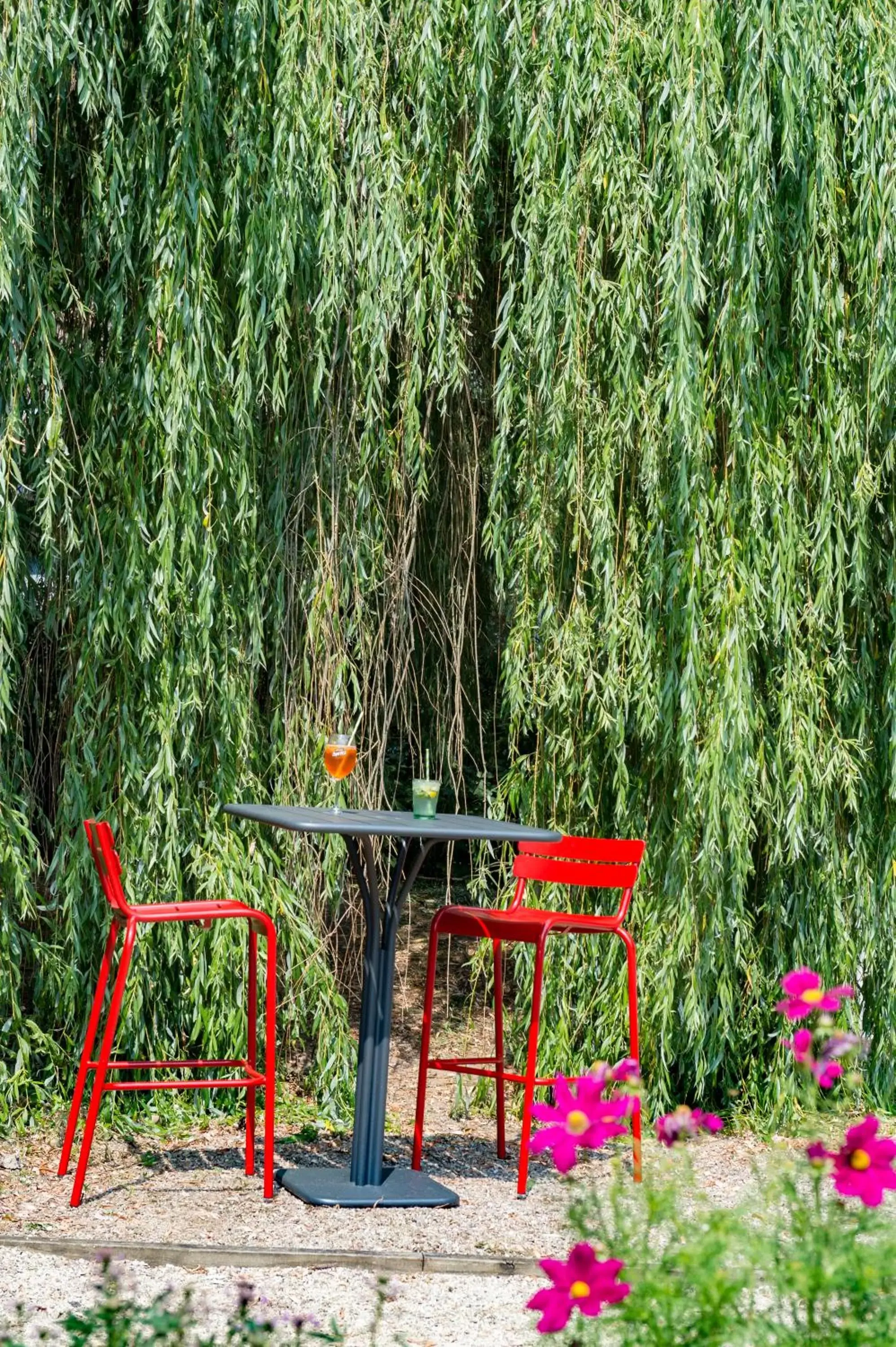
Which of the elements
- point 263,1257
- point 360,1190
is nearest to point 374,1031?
point 360,1190

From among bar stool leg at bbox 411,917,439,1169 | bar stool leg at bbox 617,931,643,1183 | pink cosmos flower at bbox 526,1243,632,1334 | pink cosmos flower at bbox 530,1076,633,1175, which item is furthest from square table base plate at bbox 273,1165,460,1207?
pink cosmos flower at bbox 526,1243,632,1334

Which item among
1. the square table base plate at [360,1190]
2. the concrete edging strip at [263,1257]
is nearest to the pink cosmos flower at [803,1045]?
the concrete edging strip at [263,1257]

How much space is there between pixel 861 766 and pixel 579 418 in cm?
142

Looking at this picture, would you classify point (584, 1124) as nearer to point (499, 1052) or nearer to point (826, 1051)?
point (826, 1051)

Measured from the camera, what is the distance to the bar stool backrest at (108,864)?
12.7ft

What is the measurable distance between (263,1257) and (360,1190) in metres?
0.56

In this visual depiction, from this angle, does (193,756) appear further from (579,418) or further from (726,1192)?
(726,1192)

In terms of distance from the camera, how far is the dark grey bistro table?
12.9ft

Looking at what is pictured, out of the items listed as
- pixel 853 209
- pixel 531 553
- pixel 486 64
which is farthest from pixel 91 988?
pixel 853 209

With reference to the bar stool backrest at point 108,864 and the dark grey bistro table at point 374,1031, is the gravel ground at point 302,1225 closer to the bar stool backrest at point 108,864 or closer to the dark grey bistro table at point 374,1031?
the dark grey bistro table at point 374,1031

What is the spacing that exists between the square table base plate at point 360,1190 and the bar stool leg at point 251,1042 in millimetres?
90

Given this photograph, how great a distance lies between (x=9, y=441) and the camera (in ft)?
14.1

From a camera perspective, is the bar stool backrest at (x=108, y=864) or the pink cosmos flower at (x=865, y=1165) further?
the bar stool backrest at (x=108, y=864)

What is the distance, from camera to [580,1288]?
1.97 meters
